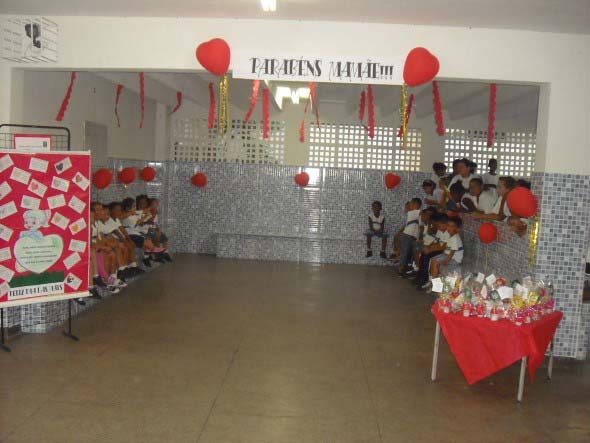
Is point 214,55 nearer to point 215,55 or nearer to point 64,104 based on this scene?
point 215,55

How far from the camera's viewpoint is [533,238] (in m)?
6.09

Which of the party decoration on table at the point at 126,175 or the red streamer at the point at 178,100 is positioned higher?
the red streamer at the point at 178,100

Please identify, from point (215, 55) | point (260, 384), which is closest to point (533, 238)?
point (260, 384)

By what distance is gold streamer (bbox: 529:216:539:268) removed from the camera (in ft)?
19.7

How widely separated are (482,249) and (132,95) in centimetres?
692

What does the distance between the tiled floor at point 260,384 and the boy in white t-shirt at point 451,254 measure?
1.27 m

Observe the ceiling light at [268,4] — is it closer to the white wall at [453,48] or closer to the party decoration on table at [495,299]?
the white wall at [453,48]

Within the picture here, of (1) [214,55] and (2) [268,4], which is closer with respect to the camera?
(2) [268,4]

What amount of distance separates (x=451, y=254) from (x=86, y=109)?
5906mm

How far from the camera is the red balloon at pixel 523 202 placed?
583 centimetres

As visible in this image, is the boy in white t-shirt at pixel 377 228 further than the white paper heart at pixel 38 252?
Yes

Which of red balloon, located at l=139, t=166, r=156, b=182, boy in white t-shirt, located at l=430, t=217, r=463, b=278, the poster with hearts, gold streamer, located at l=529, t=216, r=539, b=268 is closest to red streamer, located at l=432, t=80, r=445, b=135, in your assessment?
gold streamer, located at l=529, t=216, r=539, b=268

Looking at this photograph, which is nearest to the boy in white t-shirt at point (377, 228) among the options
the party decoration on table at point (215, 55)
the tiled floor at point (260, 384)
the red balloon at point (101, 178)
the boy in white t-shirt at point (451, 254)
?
the boy in white t-shirt at point (451, 254)

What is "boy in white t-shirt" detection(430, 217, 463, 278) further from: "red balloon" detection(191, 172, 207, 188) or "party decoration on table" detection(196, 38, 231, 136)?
"red balloon" detection(191, 172, 207, 188)
